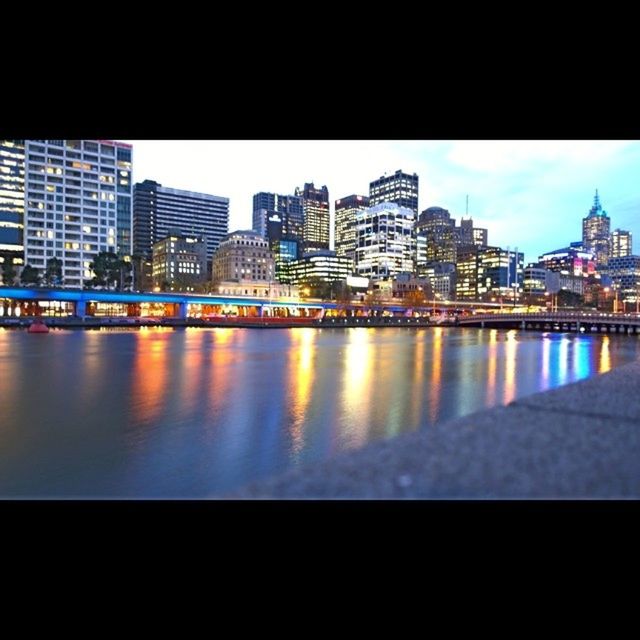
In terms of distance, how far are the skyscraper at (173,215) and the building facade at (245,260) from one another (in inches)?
1508

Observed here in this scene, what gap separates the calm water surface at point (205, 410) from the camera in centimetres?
582

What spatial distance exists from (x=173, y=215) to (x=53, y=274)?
248 ft

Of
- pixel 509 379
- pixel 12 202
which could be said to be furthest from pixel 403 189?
pixel 509 379

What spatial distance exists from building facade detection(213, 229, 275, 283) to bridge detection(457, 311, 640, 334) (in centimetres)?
4171

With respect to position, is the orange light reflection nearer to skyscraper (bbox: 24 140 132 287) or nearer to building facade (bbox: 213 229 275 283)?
skyscraper (bbox: 24 140 132 287)

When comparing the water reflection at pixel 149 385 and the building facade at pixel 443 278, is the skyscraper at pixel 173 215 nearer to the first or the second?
the building facade at pixel 443 278

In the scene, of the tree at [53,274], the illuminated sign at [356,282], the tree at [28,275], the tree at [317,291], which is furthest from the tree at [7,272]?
the illuminated sign at [356,282]

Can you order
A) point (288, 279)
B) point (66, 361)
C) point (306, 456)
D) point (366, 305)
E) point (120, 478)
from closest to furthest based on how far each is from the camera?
point (120, 478) < point (306, 456) < point (66, 361) < point (366, 305) < point (288, 279)
